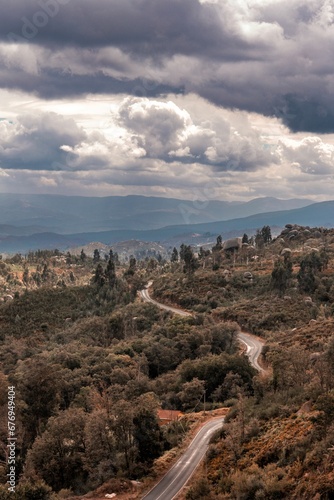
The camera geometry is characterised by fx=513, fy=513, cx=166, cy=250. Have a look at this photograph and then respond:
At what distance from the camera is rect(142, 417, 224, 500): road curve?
115ft

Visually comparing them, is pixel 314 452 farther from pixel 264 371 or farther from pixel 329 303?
pixel 329 303

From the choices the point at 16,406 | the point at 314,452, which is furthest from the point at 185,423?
the point at 314,452

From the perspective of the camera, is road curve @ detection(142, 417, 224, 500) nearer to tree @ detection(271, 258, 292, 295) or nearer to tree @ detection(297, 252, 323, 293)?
tree @ detection(271, 258, 292, 295)

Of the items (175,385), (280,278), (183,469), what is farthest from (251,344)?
(183,469)

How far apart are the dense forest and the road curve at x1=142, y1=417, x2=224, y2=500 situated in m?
1.04

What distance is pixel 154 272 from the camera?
17000 cm

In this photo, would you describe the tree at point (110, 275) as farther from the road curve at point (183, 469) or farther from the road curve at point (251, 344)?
the road curve at point (183, 469)

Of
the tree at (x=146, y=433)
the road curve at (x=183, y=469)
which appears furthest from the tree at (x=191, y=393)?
the tree at (x=146, y=433)

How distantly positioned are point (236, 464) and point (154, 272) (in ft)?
445

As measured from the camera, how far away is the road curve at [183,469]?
34.9m

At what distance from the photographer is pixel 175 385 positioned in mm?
62469

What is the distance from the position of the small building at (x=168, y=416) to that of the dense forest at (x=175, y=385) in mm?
1544

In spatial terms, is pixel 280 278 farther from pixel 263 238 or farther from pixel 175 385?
pixel 263 238

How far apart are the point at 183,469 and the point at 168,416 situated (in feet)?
49.6
